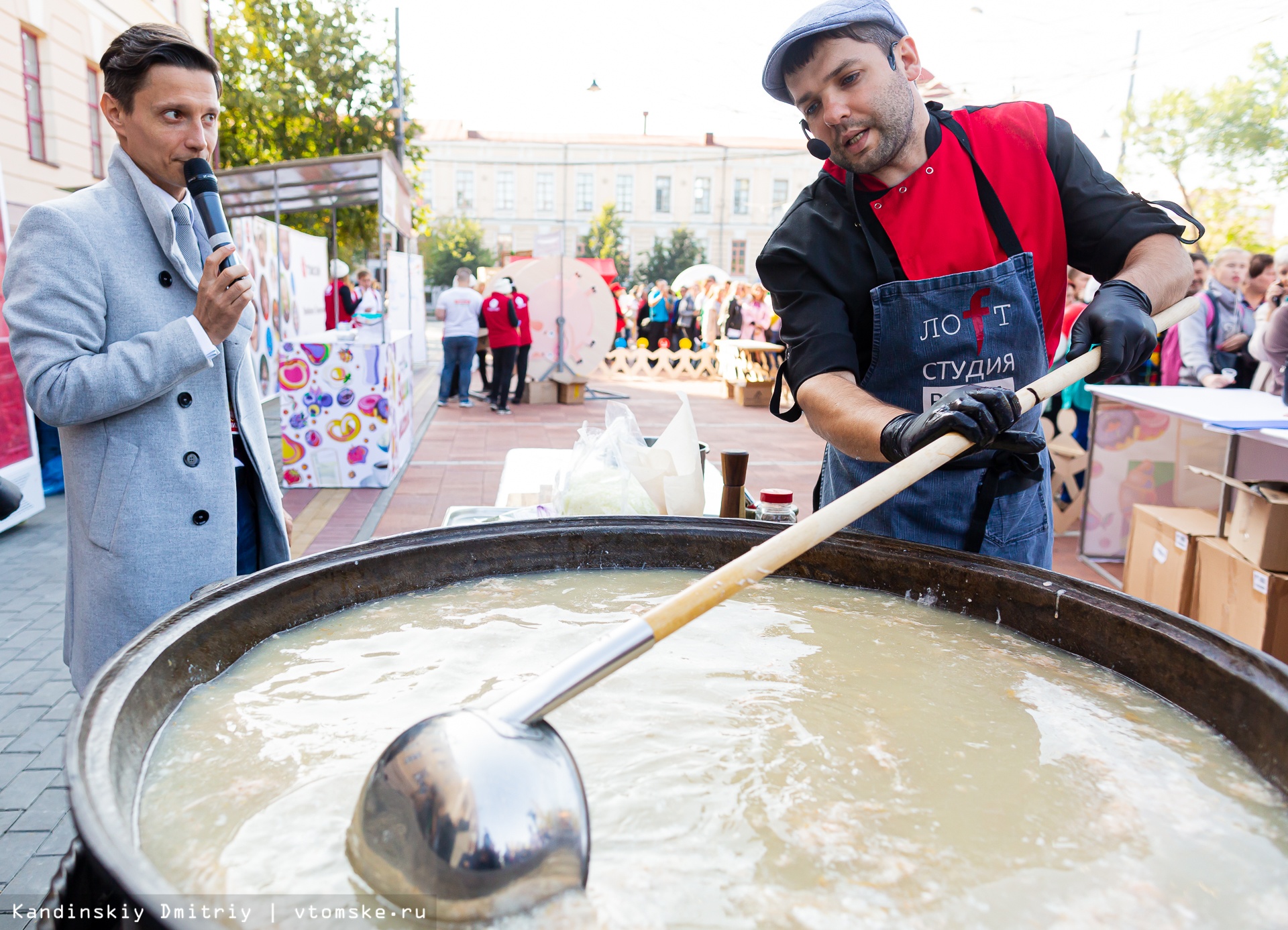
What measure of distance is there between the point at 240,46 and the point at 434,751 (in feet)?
57.7

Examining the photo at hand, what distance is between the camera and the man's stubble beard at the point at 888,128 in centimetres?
159

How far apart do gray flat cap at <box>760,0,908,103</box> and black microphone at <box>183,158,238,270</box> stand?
1.06 metres

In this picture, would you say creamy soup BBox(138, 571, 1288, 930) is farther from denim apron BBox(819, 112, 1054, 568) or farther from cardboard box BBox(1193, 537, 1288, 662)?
Result: cardboard box BBox(1193, 537, 1288, 662)

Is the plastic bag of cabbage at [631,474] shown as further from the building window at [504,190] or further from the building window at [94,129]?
the building window at [504,190]

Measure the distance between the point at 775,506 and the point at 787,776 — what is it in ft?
4.23

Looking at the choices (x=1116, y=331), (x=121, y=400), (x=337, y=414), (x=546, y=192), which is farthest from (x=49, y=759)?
(x=546, y=192)

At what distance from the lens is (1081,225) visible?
167 cm

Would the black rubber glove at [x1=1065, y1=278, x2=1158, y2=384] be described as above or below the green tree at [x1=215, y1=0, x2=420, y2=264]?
below

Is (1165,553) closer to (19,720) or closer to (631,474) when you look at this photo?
(631,474)

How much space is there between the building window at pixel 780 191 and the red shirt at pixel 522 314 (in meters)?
44.5

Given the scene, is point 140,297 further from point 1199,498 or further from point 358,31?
point 358,31

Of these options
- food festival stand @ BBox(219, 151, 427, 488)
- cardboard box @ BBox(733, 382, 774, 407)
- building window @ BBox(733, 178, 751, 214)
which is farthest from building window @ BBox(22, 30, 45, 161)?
building window @ BBox(733, 178, 751, 214)

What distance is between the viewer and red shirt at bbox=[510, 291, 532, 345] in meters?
10.1

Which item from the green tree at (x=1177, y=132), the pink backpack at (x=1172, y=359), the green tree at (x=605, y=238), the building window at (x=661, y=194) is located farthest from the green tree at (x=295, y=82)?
the building window at (x=661, y=194)
